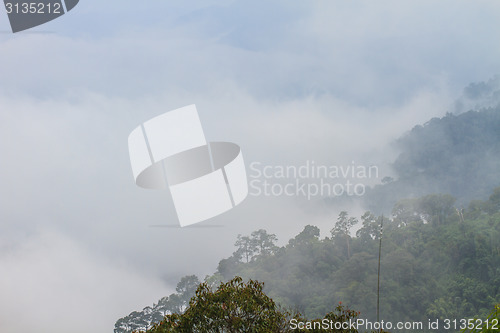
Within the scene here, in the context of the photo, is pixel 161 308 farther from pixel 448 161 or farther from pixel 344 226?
pixel 448 161

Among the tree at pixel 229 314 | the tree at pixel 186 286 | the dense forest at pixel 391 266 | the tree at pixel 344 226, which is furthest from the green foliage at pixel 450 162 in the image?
the tree at pixel 229 314

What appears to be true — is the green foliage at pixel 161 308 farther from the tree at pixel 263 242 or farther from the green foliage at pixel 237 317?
the green foliage at pixel 237 317

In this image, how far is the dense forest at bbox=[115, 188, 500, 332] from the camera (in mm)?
39969

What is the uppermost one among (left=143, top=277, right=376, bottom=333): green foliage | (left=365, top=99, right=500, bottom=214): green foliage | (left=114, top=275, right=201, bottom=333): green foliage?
(left=143, top=277, right=376, bottom=333): green foliage

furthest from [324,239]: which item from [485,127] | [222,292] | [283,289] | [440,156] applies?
[222,292]

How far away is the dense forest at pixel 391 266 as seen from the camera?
131 ft

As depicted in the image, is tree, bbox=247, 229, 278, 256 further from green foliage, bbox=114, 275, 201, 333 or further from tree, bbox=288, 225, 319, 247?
green foliage, bbox=114, 275, 201, 333

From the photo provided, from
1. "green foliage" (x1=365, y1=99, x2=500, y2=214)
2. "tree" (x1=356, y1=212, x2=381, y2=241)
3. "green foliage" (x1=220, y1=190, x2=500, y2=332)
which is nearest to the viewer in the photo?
"green foliage" (x1=220, y1=190, x2=500, y2=332)

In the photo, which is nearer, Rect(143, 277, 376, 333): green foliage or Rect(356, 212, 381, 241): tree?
Rect(143, 277, 376, 333): green foliage

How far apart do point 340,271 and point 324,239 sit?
18.7 feet

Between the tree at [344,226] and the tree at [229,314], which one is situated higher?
the tree at [229,314]

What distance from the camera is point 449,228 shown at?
44.7 m

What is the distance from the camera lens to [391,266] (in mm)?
43031

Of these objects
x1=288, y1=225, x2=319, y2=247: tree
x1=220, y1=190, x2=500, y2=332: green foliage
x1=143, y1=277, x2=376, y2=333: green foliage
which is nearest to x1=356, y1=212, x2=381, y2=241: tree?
x1=220, y1=190, x2=500, y2=332: green foliage
